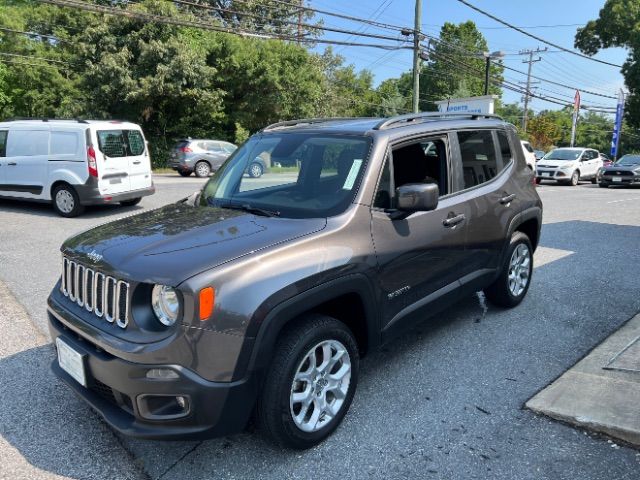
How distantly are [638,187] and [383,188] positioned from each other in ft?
69.2

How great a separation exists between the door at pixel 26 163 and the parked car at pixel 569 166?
1770cm

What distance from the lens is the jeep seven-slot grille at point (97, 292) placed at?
2588mm

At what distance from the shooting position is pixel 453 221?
12.6 ft

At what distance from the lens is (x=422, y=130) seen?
379 centimetres

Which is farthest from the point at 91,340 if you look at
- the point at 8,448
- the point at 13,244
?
the point at 13,244

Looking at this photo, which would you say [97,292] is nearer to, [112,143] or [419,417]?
[419,417]

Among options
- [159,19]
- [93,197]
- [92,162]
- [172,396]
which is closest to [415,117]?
[172,396]

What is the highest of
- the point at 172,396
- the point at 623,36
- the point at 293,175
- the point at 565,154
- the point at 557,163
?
the point at 623,36

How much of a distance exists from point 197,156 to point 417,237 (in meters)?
18.5

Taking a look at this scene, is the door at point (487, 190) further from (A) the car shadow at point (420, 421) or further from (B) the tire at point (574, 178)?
(B) the tire at point (574, 178)

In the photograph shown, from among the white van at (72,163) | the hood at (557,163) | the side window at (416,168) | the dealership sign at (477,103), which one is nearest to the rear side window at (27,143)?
the white van at (72,163)

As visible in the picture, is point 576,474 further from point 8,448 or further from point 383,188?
point 8,448

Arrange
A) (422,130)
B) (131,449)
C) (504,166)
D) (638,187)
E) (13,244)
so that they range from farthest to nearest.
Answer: (638,187) < (13,244) < (504,166) < (422,130) < (131,449)

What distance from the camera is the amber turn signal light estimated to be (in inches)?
94.1
